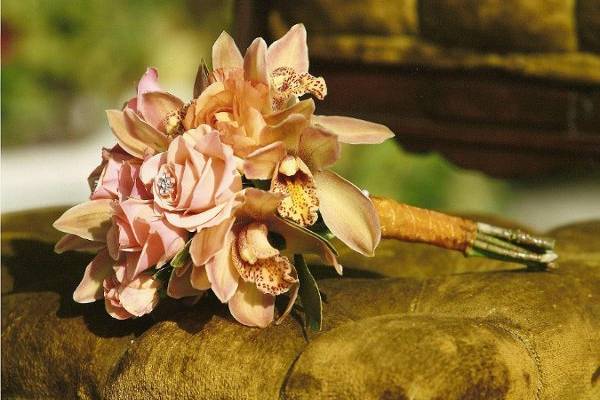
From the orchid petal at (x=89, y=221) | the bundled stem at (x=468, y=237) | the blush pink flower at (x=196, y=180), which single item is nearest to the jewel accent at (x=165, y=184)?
the blush pink flower at (x=196, y=180)

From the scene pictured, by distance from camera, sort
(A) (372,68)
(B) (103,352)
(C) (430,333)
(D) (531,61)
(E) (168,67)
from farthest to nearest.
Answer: (E) (168,67), (A) (372,68), (D) (531,61), (B) (103,352), (C) (430,333)

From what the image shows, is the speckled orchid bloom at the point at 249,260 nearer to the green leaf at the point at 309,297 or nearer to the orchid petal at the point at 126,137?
the green leaf at the point at 309,297

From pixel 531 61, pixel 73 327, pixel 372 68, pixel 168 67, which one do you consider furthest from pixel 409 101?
pixel 168 67

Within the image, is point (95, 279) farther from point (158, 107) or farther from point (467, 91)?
point (467, 91)

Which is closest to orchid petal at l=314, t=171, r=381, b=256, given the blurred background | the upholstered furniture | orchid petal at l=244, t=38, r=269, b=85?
orchid petal at l=244, t=38, r=269, b=85

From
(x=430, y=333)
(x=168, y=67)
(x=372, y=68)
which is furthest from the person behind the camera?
(x=168, y=67)

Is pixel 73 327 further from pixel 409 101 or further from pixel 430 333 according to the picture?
pixel 409 101

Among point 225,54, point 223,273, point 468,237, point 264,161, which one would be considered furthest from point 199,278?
point 468,237
